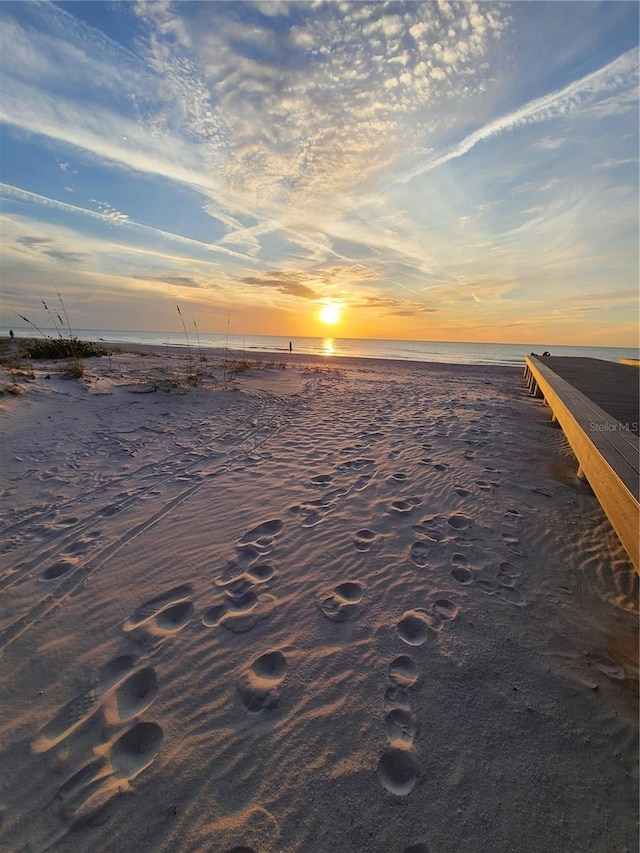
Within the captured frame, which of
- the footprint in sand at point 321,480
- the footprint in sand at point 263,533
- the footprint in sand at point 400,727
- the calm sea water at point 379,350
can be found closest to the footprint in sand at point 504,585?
the footprint in sand at point 400,727

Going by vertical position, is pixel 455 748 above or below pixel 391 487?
below

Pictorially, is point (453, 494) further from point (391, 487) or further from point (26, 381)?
point (26, 381)

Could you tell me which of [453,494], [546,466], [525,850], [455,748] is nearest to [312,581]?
[455,748]

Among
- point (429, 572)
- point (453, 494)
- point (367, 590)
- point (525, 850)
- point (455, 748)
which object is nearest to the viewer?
point (525, 850)

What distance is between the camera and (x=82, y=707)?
188cm

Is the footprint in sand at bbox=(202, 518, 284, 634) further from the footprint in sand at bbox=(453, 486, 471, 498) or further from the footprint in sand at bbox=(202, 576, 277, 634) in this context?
the footprint in sand at bbox=(453, 486, 471, 498)

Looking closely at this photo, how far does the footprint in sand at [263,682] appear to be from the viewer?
192cm

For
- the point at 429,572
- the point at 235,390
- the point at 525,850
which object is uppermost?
the point at 235,390

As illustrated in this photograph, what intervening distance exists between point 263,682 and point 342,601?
31.0 inches

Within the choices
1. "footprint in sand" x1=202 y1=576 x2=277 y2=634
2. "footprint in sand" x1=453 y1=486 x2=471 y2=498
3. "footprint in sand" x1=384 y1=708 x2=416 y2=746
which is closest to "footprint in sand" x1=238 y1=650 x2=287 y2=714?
"footprint in sand" x1=202 y1=576 x2=277 y2=634

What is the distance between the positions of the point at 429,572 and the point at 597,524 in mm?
2146

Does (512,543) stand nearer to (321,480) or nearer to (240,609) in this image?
(321,480)

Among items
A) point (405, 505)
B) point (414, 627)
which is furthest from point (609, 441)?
point (414, 627)

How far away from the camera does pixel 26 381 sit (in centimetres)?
717
